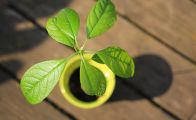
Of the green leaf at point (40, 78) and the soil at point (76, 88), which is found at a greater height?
the green leaf at point (40, 78)

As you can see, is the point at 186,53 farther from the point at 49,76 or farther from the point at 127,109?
the point at 49,76

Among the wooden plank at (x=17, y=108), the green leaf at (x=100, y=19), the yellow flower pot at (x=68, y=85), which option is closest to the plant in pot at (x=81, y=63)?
the green leaf at (x=100, y=19)

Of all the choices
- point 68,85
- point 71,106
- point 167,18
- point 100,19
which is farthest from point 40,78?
point 167,18

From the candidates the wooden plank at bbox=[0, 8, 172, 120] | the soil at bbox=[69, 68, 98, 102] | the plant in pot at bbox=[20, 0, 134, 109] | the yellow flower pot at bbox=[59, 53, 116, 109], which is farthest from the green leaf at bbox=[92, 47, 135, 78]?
the wooden plank at bbox=[0, 8, 172, 120]

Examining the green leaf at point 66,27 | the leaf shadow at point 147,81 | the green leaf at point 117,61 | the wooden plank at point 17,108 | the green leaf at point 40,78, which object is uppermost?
the green leaf at point 66,27

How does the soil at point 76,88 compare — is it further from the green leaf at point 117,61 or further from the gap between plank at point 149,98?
the green leaf at point 117,61

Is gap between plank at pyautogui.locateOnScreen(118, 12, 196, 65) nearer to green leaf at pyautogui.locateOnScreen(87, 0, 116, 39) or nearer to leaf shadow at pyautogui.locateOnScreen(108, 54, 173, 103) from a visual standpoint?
leaf shadow at pyautogui.locateOnScreen(108, 54, 173, 103)

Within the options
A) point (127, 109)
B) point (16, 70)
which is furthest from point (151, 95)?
point (16, 70)
